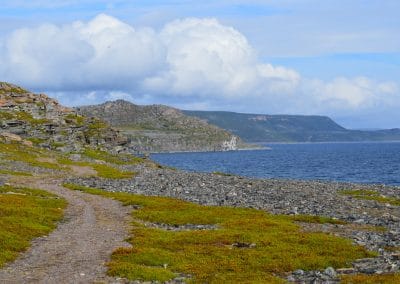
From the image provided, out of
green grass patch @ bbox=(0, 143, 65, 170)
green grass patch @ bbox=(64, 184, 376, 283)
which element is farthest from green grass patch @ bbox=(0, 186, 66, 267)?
green grass patch @ bbox=(0, 143, 65, 170)

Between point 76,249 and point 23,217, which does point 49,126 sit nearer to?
point 23,217

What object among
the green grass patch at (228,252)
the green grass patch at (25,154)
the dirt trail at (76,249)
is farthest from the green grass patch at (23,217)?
the green grass patch at (25,154)

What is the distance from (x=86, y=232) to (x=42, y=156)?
81405mm

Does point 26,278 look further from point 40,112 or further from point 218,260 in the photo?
point 40,112

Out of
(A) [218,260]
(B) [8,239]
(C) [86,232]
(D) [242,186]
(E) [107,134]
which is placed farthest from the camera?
(E) [107,134]

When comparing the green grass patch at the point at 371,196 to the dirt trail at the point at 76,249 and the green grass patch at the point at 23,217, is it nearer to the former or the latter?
the dirt trail at the point at 76,249

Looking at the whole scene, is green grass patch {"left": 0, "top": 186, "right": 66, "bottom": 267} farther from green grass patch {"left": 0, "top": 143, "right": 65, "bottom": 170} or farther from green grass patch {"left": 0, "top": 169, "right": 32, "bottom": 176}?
green grass patch {"left": 0, "top": 143, "right": 65, "bottom": 170}

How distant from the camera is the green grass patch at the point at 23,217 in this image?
3372 centimetres

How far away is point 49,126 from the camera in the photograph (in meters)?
153

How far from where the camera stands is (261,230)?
1676 inches

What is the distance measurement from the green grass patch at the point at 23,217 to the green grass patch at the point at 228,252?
6581 mm

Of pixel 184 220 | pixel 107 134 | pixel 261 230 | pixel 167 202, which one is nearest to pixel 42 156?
pixel 107 134

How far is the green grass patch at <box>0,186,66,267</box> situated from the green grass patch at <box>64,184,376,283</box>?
658 centimetres

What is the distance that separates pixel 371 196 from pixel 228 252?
47.8 m
